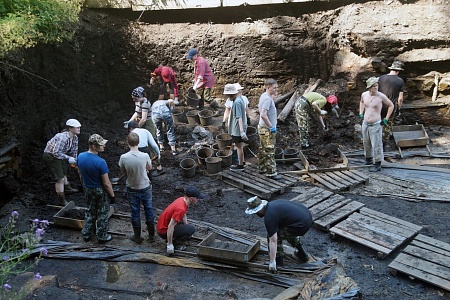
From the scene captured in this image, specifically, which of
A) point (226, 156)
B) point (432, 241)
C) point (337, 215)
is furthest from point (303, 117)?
point (432, 241)

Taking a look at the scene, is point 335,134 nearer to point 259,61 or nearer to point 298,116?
point 298,116

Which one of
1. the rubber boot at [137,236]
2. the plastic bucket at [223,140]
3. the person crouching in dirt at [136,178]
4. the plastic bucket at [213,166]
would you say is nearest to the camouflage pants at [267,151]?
the plastic bucket at [213,166]

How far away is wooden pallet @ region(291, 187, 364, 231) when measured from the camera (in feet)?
26.1

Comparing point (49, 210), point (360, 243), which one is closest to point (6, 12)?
point (49, 210)

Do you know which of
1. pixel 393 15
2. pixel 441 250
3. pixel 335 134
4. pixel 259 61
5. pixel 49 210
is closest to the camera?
pixel 441 250

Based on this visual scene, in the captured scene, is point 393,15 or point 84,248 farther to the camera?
point 393,15

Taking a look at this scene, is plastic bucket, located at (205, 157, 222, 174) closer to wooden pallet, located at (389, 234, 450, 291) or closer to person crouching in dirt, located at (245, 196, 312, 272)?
person crouching in dirt, located at (245, 196, 312, 272)

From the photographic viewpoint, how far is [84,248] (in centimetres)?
762

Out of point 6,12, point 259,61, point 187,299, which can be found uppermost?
point 6,12

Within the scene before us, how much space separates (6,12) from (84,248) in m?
6.41

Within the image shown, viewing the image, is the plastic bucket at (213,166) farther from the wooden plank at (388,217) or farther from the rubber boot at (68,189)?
the wooden plank at (388,217)

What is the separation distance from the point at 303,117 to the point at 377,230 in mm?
3978

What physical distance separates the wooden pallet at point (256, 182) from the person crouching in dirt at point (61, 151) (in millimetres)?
3145

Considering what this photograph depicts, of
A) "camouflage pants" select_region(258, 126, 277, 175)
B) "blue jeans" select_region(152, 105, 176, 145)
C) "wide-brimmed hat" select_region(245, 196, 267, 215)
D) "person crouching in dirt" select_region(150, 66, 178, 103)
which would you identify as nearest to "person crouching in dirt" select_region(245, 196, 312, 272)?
"wide-brimmed hat" select_region(245, 196, 267, 215)
